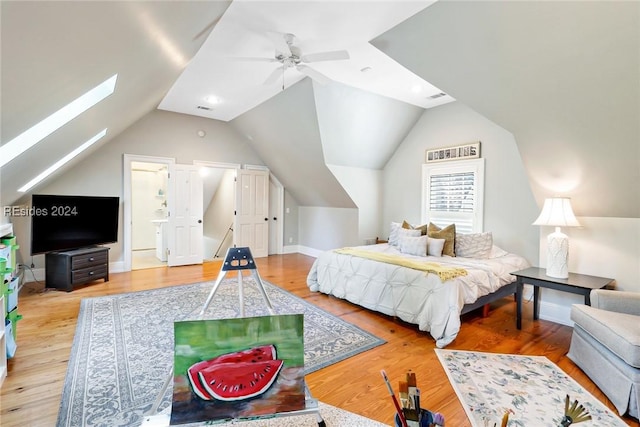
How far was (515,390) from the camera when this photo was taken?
7.25 ft

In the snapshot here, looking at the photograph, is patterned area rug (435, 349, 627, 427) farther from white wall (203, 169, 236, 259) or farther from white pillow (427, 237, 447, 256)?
white wall (203, 169, 236, 259)

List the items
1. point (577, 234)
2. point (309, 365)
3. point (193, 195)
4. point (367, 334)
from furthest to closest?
1. point (193, 195)
2. point (577, 234)
3. point (367, 334)
4. point (309, 365)

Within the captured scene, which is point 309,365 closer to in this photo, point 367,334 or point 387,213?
point 367,334

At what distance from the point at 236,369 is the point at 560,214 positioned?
3.50 metres

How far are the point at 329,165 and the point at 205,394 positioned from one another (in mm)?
4686

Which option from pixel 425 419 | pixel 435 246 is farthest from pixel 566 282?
pixel 425 419

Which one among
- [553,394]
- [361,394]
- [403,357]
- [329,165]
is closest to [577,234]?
[553,394]

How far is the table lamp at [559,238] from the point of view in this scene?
3.14 meters

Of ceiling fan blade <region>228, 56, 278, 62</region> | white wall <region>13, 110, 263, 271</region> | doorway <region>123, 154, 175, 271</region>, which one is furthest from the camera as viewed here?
doorway <region>123, 154, 175, 271</region>

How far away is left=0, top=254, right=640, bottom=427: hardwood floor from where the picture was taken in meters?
2.01

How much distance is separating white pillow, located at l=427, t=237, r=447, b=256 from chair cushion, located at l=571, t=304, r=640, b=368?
1711mm

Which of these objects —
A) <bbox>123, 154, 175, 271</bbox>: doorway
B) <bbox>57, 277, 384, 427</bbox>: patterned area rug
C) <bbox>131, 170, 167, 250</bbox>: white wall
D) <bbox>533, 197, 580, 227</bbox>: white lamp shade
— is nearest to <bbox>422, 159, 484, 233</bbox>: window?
<bbox>533, 197, 580, 227</bbox>: white lamp shade

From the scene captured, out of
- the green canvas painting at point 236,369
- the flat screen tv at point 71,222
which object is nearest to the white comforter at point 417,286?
the green canvas painting at point 236,369

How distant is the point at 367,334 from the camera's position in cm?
310
